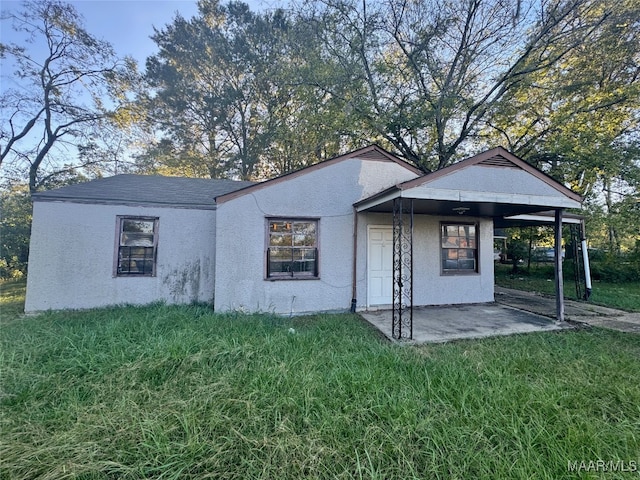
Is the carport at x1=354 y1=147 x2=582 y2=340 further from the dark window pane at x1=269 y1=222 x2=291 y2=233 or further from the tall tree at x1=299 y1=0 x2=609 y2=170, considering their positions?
the tall tree at x1=299 y1=0 x2=609 y2=170

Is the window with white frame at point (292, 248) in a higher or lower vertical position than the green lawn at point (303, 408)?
higher

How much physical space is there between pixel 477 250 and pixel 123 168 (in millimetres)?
19160

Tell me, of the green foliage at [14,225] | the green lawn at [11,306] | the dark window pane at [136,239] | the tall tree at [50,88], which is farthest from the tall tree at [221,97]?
the green lawn at [11,306]

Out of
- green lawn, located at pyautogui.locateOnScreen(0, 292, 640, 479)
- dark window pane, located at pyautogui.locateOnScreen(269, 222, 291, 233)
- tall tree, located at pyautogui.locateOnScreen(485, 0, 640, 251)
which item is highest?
tall tree, located at pyautogui.locateOnScreen(485, 0, 640, 251)

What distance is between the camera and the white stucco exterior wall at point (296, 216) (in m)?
6.46

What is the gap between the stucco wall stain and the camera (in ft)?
24.0

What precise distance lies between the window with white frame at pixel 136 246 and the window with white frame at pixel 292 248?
335 centimetres

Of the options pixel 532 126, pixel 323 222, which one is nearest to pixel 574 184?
pixel 532 126

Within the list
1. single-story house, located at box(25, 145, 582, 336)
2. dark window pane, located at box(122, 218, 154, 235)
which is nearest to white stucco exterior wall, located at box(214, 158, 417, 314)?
single-story house, located at box(25, 145, 582, 336)

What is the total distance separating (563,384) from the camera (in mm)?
3180

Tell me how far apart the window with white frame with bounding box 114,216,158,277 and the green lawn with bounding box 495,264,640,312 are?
1322cm

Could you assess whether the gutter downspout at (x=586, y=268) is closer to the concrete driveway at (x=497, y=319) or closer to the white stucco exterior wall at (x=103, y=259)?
the concrete driveway at (x=497, y=319)

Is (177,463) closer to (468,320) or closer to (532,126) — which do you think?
(468,320)

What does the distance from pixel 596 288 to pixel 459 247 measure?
807 centimetres
